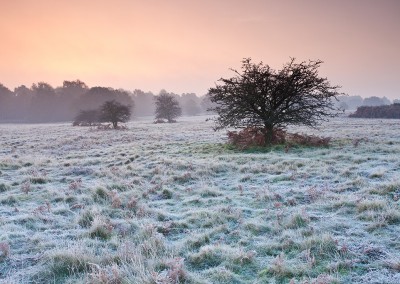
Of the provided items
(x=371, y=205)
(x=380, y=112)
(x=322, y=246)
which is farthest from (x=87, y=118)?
(x=322, y=246)

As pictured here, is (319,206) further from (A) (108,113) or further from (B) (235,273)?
(A) (108,113)

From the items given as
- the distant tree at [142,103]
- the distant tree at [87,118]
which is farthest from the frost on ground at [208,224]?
the distant tree at [142,103]

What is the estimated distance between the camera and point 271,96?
18.9 metres

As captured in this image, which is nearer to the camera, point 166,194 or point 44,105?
point 166,194

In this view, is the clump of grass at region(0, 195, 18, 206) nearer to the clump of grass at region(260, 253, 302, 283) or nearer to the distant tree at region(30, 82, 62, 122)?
the clump of grass at region(260, 253, 302, 283)

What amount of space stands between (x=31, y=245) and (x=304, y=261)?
205 inches

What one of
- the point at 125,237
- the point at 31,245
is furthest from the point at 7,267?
the point at 125,237

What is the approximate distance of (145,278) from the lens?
179 inches

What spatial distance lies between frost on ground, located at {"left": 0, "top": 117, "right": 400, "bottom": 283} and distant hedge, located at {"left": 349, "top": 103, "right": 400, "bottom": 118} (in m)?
50.2

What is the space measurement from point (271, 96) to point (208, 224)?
43.9ft

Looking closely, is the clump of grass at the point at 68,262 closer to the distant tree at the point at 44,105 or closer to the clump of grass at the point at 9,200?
the clump of grass at the point at 9,200

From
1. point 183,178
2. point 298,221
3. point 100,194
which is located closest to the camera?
point 298,221

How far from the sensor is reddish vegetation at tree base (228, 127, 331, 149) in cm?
1831

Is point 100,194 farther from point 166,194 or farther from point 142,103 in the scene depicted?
point 142,103
